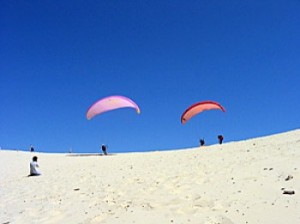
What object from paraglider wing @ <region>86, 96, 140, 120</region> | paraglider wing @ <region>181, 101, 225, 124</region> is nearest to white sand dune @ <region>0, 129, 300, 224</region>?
paraglider wing @ <region>86, 96, 140, 120</region>

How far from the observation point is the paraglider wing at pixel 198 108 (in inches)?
1096

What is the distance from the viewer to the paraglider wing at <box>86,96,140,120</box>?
2559 cm

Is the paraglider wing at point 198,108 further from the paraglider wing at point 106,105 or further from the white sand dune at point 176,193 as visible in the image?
the white sand dune at point 176,193

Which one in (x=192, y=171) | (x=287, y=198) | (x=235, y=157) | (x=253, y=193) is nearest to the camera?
(x=287, y=198)

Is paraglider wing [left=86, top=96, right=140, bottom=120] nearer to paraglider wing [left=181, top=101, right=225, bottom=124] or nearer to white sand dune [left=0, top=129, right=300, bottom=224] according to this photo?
paraglider wing [left=181, top=101, right=225, bottom=124]

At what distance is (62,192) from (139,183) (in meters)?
2.44

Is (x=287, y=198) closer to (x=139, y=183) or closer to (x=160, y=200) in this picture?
(x=160, y=200)

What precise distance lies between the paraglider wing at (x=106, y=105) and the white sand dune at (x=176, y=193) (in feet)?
34.5

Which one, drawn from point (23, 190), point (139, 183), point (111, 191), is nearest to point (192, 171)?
point (139, 183)

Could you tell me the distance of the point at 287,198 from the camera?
325 inches

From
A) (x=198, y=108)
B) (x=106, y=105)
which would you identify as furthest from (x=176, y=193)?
(x=198, y=108)

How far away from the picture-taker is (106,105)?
25.6 m

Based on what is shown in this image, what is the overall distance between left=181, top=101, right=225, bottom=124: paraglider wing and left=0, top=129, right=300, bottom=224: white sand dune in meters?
12.6

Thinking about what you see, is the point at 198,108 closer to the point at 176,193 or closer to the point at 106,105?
the point at 106,105
